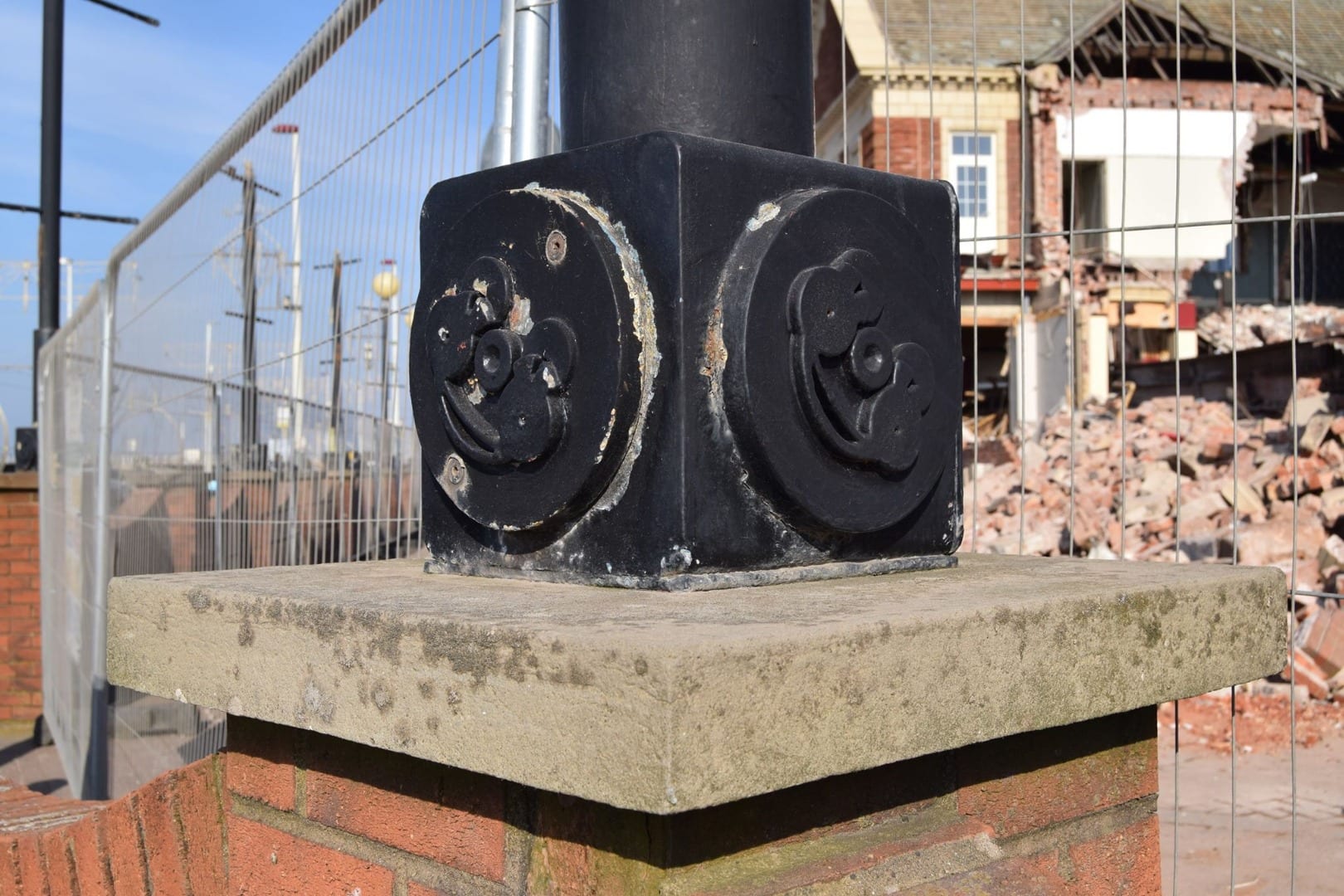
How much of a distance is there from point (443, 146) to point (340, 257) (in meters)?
0.64

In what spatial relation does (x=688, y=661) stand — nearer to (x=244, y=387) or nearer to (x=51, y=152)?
(x=244, y=387)

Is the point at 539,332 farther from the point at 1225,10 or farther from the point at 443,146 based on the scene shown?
the point at 1225,10

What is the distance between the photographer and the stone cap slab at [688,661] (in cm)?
122

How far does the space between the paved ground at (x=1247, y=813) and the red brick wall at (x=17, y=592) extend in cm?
189

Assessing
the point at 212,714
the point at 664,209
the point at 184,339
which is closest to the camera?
the point at 664,209

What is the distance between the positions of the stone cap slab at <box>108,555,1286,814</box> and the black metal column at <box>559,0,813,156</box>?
68cm

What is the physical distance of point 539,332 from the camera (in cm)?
173

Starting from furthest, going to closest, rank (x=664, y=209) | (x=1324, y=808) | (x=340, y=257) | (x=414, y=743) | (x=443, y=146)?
(x=1324, y=808) → (x=340, y=257) → (x=443, y=146) → (x=664, y=209) → (x=414, y=743)

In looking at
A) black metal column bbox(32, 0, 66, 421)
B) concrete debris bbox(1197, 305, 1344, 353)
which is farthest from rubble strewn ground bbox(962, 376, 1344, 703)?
concrete debris bbox(1197, 305, 1344, 353)

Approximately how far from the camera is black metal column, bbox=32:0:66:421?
401 inches

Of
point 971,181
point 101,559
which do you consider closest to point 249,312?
point 101,559

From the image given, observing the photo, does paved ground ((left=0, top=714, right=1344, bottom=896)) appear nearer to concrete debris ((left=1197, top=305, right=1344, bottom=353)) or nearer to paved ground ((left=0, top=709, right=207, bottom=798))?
paved ground ((left=0, top=709, right=207, bottom=798))

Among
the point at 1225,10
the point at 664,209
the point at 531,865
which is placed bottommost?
the point at 531,865

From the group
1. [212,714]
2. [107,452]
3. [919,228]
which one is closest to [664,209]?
[919,228]
